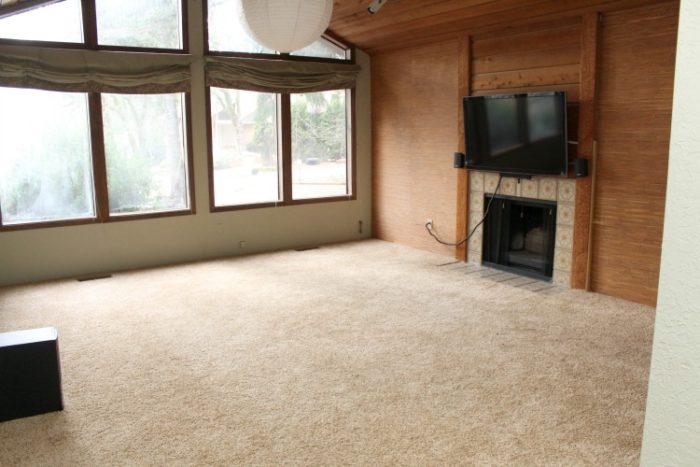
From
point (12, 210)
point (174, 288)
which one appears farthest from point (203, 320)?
point (12, 210)

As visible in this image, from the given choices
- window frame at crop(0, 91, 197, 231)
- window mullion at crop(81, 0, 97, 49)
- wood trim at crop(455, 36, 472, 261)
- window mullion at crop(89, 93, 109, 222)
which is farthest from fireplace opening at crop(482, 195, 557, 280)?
window mullion at crop(81, 0, 97, 49)

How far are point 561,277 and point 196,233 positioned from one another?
3.71 m

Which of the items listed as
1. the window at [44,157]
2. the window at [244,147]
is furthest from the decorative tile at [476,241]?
the window at [44,157]

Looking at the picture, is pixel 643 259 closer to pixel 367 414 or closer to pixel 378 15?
pixel 367 414

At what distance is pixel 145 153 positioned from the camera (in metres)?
5.95

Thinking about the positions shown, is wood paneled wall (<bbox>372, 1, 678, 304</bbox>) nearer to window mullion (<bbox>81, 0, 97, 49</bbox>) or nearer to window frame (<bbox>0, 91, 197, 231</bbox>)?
window frame (<bbox>0, 91, 197, 231</bbox>)

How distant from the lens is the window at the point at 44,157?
5320 millimetres

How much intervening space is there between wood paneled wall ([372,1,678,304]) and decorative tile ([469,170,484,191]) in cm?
28

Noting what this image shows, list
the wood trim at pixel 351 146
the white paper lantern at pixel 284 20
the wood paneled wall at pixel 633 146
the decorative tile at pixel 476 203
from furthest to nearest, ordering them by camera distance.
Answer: the wood trim at pixel 351 146, the decorative tile at pixel 476 203, the wood paneled wall at pixel 633 146, the white paper lantern at pixel 284 20

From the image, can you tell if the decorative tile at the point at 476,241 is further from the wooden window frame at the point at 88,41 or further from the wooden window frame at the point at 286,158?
the wooden window frame at the point at 88,41

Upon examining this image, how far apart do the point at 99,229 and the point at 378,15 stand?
3494 mm

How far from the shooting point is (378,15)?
19.4 feet

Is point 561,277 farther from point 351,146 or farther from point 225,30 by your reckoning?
point 225,30

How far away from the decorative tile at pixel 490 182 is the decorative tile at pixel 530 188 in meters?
0.33
